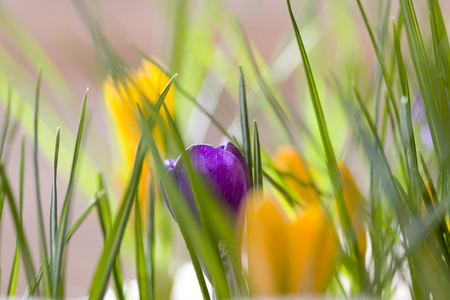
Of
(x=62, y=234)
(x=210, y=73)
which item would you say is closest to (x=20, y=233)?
(x=62, y=234)

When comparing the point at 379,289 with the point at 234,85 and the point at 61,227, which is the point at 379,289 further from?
the point at 234,85

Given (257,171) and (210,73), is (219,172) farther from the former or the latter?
(210,73)

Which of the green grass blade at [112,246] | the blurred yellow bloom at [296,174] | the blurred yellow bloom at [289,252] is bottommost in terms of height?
the blurred yellow bloom at [289,252]

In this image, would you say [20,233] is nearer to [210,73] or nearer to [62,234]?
[62,234]

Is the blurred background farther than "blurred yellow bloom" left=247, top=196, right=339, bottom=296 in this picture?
Yes

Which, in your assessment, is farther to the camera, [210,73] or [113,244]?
[210,73]

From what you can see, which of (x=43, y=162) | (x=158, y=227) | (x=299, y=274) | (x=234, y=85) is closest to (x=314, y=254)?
(x=299, y=274)
